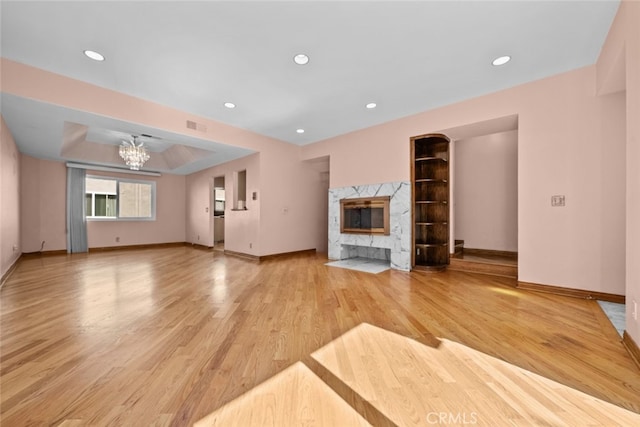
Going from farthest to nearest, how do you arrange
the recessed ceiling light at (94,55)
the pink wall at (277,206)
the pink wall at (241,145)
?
the pink wall at (277,206) < the pink wall at (241,145) < the recessed ceiling light at (94,55)

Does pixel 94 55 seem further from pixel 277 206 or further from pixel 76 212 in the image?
pixel 76 212

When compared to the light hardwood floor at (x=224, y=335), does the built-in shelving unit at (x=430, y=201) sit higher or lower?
higher

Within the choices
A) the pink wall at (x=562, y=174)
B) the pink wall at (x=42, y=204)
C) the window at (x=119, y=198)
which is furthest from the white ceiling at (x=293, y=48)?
the window at (x=119, y=198)

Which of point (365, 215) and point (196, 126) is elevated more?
point (196, 126)

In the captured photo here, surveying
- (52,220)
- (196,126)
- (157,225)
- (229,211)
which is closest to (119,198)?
(157,225)

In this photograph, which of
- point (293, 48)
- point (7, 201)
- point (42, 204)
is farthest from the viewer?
point (42, 204)

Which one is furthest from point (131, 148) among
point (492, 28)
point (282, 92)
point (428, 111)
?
point (492, 28)

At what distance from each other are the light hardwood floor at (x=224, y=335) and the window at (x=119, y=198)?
389cm

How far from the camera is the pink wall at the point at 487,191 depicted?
4.97 metres

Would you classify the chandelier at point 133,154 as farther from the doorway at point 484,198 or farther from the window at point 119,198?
the doorway at point 484,198

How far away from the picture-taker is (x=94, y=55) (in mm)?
2850

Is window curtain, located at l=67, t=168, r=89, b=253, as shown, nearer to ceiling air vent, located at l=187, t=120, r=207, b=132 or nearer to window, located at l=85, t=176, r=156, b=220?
window, located at l=85, t=176, r=156, b=220

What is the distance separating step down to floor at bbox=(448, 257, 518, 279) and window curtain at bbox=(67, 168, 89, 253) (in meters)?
9.11

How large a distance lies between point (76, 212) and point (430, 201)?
8.83 metres
